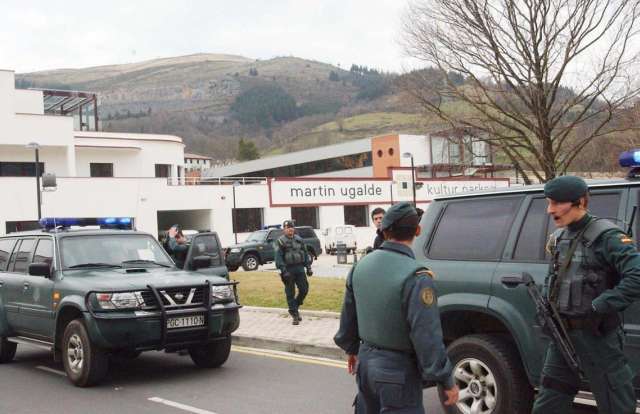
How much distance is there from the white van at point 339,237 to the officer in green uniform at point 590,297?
3296cm

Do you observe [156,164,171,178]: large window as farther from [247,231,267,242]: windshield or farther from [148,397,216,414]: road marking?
[148,397,216,414]: road marking

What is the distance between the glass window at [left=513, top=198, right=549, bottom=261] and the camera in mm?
5227

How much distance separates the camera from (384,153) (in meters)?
64.5

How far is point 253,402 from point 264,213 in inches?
1527

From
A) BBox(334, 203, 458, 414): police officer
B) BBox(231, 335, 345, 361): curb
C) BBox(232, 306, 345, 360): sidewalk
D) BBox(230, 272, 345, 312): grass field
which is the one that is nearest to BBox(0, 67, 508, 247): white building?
BBox(230, 272, 345, 312): grass field

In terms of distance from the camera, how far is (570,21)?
43.3 ft

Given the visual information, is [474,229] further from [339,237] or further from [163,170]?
[163,170]

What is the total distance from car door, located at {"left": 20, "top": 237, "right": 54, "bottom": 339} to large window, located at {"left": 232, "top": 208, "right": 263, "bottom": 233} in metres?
35.5

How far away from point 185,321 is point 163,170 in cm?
4567

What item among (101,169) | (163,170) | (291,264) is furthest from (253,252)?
(163,170)

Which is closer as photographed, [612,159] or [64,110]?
[612,159]

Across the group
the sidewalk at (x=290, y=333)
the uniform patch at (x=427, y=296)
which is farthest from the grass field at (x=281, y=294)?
the uniform patch at (x=427, y=296)

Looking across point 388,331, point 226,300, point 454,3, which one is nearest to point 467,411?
point 388,331

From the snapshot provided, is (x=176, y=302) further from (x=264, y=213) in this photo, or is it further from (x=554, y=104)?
(x=264, y=213)
